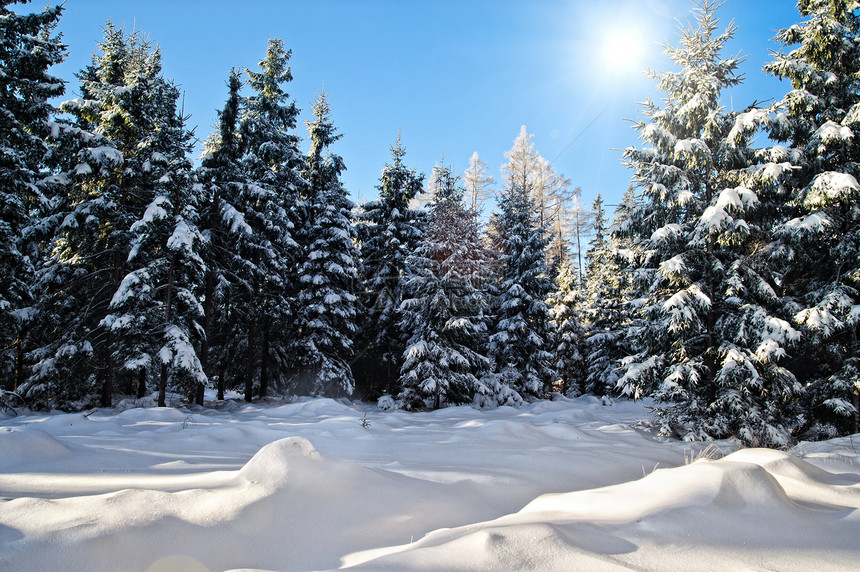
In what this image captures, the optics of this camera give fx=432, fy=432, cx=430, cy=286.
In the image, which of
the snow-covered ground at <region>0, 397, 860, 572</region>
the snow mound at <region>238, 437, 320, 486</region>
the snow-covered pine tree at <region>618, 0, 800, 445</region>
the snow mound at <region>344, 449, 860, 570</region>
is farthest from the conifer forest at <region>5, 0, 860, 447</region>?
the snow mound at <region>238, 437, 320, 486</region>

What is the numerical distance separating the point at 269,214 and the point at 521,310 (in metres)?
12.4

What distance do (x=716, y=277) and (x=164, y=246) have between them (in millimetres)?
15796

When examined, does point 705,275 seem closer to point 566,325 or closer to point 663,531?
point 663,531

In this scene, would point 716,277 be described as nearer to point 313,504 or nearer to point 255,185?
point 313,504

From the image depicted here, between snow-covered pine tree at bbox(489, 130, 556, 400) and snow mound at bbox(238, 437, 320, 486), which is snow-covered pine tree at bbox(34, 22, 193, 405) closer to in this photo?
snow mound at bbox(238, 437, 320, 486)

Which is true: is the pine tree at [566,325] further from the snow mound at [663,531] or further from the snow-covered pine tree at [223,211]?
the snow mound at [663,531]

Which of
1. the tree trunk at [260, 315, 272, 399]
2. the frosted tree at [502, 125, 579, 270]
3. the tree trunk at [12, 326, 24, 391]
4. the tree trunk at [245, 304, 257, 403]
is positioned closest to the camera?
the tree trunk at [12, 326, 24, 391]

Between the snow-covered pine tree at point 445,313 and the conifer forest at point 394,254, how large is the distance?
116 mm

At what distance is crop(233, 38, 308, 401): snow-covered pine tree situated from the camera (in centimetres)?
1702

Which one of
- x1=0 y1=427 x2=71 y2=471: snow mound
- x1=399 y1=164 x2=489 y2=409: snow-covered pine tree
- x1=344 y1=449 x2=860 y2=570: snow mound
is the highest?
x1=399 y1=164 x2=489 y2=409: snow-covered pine tree

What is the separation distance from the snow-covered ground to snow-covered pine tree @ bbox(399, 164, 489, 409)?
11.4 m

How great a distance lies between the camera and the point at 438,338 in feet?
56.6

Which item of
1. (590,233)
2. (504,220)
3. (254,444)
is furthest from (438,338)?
(590,233)

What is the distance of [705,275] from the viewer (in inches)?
415
